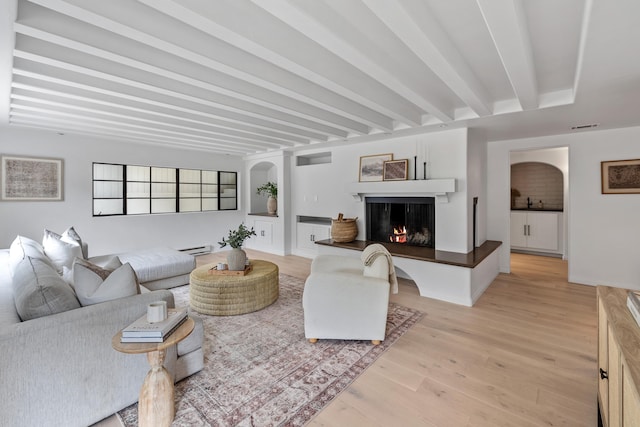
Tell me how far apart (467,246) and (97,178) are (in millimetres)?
5957

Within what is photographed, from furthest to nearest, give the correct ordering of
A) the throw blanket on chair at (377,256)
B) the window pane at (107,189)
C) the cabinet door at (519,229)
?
the cabinet door at (519,229)
the window pane at (107,189)
the throw blanket on chair at (377,256)

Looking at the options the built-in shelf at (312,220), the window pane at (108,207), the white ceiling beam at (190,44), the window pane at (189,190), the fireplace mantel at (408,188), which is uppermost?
the white ceiling beam at (190,44)

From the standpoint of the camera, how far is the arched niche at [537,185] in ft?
20.3

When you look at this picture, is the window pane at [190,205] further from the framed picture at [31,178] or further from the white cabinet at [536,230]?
the white cabinet at [536,230]

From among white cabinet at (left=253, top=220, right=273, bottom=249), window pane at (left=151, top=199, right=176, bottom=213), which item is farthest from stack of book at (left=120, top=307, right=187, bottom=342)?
white cabinet at (left=253, top=220, right=273, bottom=249)

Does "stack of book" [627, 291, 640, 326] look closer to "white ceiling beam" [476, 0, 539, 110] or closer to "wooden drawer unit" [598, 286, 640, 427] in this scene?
"wooden drawer unit" [598, 286, 640, 427]

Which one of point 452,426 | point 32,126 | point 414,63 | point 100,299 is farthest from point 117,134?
point 452,426

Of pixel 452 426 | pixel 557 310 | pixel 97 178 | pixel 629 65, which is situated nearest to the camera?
pixel 452 426

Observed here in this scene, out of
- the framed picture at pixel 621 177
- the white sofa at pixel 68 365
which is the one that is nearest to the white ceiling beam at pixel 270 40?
the white sofa at pixel 68 365

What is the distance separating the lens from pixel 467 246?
3.93 meters

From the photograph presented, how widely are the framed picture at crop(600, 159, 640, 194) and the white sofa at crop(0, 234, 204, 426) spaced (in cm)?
535

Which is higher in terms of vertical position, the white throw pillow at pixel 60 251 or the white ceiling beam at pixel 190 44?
the white ceiling beam at pixel 190 44

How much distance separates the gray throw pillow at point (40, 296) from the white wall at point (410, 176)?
159 inches

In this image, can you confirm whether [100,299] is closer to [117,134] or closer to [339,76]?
[339,76]
